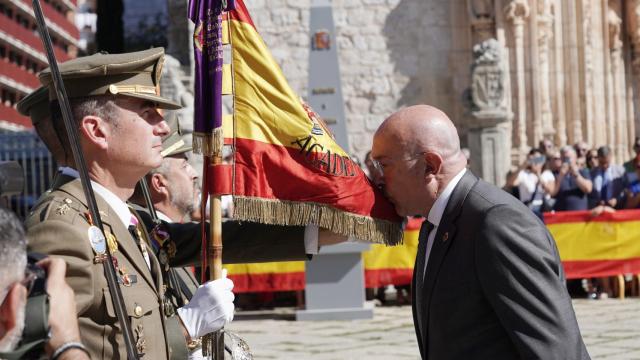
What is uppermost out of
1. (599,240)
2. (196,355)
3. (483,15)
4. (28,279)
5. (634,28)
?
(634,28)

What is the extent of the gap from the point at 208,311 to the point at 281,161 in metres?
0.86

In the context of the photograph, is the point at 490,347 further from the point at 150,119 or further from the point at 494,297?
the point at 150,119

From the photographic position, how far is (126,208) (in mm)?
3865

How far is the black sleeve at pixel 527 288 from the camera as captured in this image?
11.4 ft

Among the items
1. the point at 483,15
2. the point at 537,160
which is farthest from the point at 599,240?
the point at 483,15

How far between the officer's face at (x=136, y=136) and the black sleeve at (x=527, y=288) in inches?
45.9

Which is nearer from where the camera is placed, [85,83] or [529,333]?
[529,333]

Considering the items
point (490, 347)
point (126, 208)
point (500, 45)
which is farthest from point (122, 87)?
point (500, 45)

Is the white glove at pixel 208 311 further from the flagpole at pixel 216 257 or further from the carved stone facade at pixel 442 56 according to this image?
the carved stone facade at pixel 442 56

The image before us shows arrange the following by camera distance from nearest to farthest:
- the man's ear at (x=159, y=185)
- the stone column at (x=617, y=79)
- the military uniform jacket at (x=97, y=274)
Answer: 1. the military uniform jacket at (x=97, y=274)
2. the man's ear at (x=159, y=185)
3. the stone column at (x=617, y=79)

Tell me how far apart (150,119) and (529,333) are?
1.47m

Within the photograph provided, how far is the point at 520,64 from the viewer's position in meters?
20.2

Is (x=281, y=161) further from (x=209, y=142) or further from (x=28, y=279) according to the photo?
(x=28, y=279)

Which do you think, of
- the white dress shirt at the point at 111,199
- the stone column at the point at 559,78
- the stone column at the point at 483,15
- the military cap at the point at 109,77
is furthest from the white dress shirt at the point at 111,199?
the stone column at the point at 559,78
